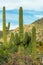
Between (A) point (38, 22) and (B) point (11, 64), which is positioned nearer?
(B) point (11, 64)

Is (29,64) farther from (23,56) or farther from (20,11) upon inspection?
(20,11)

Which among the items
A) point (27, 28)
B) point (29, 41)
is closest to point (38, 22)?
point (27, 28)

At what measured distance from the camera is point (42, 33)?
5403 centimetres

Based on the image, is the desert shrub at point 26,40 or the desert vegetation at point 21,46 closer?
the desert vegetation at point 21,46

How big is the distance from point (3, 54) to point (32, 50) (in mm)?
2677

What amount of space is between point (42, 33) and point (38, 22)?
7.54 m

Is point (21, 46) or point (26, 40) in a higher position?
point (26, 40)

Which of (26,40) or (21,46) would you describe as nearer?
(21,46)

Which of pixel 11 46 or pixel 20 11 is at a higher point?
pixel 20 11

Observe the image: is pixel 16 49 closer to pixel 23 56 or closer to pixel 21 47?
pixel 21 47

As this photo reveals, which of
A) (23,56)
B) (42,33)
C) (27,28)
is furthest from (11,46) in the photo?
(27,28)

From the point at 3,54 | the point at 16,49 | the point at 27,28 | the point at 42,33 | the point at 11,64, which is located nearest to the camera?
the point at 11,64

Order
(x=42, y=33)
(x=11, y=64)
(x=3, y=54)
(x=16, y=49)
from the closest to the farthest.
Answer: (x=11, y=64) < (x=3, y=54) < (x=16, y=49) < (x=42, y=33)

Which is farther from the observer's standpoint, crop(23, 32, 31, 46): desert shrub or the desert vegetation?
crop(23, 32, 31, 46): desert shrub
